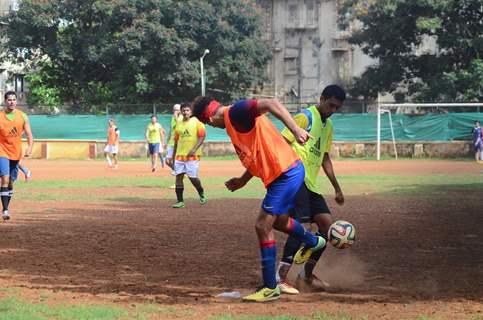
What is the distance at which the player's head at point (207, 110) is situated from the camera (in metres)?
7.33

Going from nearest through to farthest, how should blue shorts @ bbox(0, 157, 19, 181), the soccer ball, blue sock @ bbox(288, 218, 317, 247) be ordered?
blue sock @ bbox(288, 218, 317, 247)
the soccer ball
blue shorts @ bbox(0, 157, 19, 181)

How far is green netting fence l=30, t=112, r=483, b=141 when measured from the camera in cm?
4003

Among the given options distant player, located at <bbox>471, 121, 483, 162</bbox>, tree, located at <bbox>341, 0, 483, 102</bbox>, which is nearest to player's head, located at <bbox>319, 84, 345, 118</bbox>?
distant player, located at <bbox>471, 121, 483, 162</bbox>

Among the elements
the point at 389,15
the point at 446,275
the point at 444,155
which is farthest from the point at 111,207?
the point at 389,15

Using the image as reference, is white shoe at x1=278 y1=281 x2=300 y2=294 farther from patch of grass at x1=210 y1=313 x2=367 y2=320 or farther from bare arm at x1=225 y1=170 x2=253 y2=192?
patch of grass at x1=210 y1=313 x2=367 y2=320

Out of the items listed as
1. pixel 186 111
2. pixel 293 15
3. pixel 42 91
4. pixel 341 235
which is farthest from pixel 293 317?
pixel 293 15

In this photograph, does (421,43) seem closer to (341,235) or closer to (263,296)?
(341,235)

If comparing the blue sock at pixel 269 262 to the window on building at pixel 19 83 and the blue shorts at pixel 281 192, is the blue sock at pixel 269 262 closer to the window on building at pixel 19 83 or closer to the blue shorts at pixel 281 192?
the blue shorts at pixel 281 192

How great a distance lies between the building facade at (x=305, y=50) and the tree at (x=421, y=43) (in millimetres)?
12813

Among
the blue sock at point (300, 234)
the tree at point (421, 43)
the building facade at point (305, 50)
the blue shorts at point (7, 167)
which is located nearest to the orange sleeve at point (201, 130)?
the blue shorts at point (7, 167)

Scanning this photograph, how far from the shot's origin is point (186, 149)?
Answer: 656 inches

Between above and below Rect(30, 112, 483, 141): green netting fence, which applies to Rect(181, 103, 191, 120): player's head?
above

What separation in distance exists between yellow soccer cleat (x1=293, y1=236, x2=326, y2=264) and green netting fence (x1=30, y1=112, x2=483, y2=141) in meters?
32.3

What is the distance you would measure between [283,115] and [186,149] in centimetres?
984
